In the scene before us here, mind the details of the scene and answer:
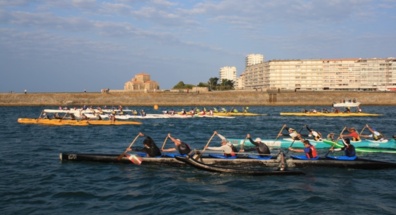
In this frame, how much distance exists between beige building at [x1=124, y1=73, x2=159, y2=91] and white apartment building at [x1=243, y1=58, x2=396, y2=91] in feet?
159

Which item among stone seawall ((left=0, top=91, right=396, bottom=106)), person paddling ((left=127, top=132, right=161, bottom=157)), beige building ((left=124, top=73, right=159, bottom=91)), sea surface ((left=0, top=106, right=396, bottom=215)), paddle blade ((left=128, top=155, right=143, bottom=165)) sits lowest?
sea surface ((left=0, top=106, right=396, bottom=215))

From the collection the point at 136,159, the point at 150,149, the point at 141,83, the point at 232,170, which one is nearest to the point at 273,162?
the point at 232,170

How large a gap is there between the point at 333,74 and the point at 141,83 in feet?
261

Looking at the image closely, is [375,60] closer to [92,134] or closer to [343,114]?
[343,114]

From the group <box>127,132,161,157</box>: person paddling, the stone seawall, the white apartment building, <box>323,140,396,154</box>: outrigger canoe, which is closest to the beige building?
the white apartment building

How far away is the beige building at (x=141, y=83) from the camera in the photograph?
169875mm

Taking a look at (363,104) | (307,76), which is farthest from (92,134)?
(307,76)

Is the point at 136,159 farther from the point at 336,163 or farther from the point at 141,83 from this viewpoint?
the point at 141,83

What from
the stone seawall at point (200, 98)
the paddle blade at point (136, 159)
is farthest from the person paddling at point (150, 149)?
the stone seawall at point (200, 98)

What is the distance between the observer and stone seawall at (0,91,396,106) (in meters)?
93.2

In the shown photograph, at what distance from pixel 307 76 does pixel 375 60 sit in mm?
27073

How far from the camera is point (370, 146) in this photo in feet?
80.8

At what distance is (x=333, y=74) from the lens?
176 m

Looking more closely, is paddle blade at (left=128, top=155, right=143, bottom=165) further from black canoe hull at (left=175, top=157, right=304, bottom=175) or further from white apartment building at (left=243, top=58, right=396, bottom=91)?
white apartment building at (left=243, top=58, right=396, bottom=91)
